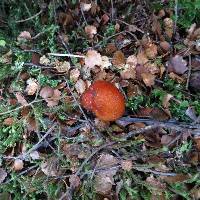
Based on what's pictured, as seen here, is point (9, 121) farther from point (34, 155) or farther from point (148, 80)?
point (148, 80)

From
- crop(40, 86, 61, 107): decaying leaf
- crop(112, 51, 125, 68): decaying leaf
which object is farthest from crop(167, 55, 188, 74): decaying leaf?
crop(40, 86, 61, 107): decaying leaf

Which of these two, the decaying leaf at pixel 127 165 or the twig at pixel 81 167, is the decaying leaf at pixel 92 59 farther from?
the decaying leaf at pixel 127 165

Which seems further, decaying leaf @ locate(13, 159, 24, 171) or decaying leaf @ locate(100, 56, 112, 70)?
decaying leaf @ locate(100, 56, 112, 70)

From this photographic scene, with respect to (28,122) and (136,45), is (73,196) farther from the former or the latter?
(136,45)

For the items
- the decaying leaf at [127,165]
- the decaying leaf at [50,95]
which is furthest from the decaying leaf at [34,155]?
the decaying leaf at [127,165]

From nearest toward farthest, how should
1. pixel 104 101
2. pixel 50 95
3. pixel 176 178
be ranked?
pixel 104 101 → pixel 176 178 → pixel 50 95

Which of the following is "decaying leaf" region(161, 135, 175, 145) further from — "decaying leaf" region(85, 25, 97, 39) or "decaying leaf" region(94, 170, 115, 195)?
"decaying leaf" region(85, 25, 97, 39)

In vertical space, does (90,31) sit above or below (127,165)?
above


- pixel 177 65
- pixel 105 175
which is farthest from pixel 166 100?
pixel 105 175
